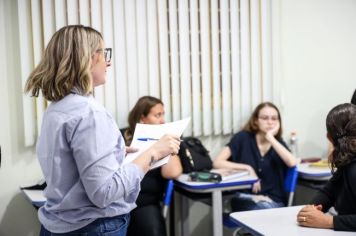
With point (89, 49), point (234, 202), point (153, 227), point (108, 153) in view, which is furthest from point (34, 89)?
point (234, 202)

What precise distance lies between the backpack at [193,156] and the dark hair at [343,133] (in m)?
1.62

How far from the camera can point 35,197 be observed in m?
2.85

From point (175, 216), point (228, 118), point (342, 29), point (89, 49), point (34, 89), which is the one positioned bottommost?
point (175, 216)

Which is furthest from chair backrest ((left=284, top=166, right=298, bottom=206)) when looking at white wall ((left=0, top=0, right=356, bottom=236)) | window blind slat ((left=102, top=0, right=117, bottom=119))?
window blind slat ((left=102, top=0, right=117, bottom=119))

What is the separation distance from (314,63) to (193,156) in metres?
1.51

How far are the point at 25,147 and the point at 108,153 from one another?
7.00 ft

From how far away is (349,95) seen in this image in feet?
13.9

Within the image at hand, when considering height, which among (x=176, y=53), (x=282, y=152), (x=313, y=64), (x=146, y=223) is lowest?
(x=146, y=223)

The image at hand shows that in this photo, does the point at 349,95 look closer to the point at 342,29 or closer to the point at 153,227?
the point at 342,29

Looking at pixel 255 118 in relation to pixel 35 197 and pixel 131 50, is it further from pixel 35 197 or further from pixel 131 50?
pixel 35 197

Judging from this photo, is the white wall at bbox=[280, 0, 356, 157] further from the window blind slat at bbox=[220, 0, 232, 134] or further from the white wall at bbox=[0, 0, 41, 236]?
the white wall at bbox=[0, 0, 41, 236]

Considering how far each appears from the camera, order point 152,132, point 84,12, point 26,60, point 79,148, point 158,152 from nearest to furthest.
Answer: point 79,148
point 158,152
point 152,132
point 26,60
point 84,12

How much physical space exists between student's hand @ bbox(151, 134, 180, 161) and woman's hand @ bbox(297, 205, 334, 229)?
0.70 meters

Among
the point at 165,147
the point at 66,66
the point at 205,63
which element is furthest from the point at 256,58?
the point at 66,66
